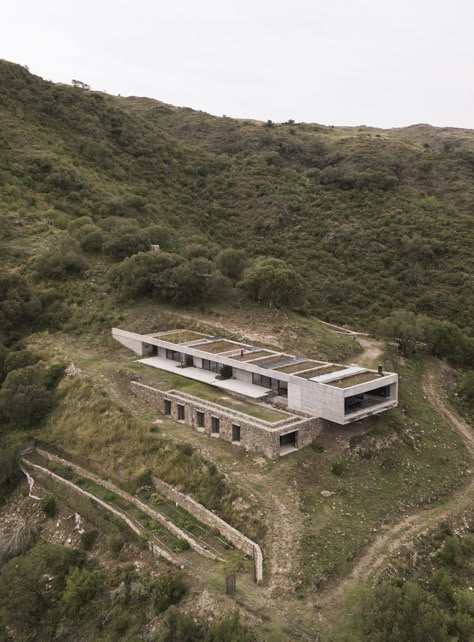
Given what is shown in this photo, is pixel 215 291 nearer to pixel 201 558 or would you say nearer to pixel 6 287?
pixel 6 287

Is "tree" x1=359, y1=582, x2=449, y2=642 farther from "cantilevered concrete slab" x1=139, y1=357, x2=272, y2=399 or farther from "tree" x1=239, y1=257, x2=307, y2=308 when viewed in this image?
"tree" x1=239, y1=257, x2=307, y2=308

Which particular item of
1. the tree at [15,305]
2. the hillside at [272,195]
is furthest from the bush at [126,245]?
the hillside at [272,195]

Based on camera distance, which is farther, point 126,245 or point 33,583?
point 126,245

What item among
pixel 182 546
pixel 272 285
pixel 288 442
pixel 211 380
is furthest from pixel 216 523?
pixel 272 285

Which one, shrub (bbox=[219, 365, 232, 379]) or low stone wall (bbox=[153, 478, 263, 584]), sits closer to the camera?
low stone wall (bbox=[153, 478, 263, 584])

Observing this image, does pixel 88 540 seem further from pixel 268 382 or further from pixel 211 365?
pixel 211 365

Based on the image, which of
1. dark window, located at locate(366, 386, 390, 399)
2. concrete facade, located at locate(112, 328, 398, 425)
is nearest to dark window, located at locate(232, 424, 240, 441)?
concrete facade, located at locate(112, 328, 398, 425)

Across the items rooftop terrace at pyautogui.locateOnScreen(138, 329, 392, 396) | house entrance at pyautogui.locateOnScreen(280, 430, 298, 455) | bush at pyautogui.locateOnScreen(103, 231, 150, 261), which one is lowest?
house entrance at pyautogui.locateOnScreen(280, 430, 298, 455)

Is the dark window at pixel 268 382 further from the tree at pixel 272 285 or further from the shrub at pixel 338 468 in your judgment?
the tree at pixel 272 285
